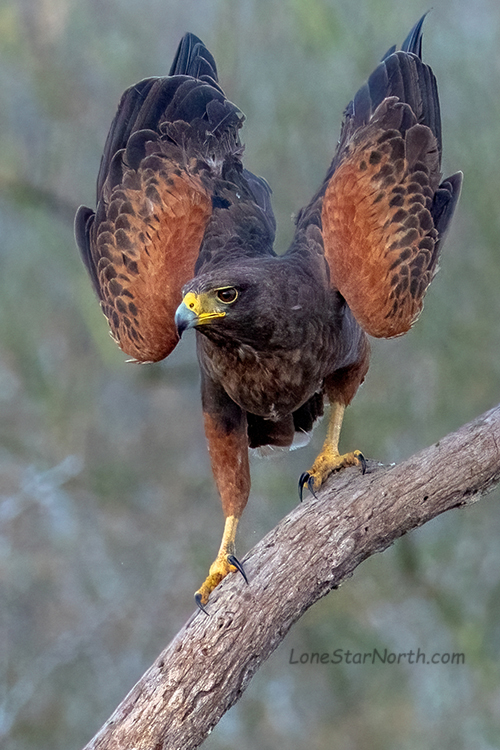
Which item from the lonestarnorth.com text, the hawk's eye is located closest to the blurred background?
the lonestarnorth.com text

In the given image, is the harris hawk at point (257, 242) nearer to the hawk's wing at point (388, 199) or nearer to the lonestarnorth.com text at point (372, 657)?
the hawk's wing at point (388, 199)

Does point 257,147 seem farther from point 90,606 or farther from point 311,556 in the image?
point 90,606

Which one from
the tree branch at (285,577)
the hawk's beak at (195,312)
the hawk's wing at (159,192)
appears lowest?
the tree branch at (285,577)

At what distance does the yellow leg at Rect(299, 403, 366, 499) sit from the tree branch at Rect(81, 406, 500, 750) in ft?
0.20

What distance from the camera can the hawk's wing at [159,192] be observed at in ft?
8.26

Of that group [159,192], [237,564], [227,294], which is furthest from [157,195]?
[237,564]

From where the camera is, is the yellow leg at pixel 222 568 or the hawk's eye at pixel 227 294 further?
the yellow leg at pixel 222 568

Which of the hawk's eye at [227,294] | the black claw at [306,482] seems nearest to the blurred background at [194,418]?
the black claw at [306,482]

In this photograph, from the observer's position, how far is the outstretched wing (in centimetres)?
252

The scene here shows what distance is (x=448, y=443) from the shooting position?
7.91 feet

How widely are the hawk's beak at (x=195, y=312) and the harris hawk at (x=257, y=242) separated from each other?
5.3 inches

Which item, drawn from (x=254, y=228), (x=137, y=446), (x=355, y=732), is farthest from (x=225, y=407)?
(x=355, y=732)

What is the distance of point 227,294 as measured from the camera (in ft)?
6.54

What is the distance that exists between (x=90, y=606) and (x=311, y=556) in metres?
1.99
